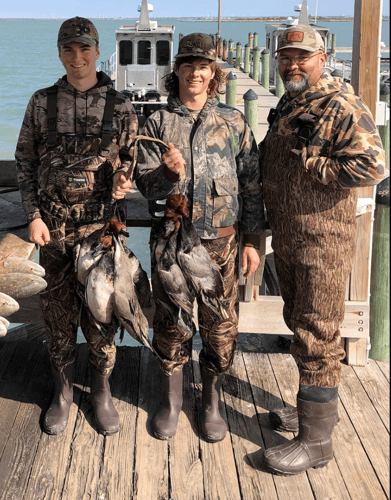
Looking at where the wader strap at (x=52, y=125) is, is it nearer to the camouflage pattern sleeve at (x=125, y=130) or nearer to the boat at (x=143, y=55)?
the camouflage pattern sleeve at (x=125, y=130)

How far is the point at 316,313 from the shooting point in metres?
3.89

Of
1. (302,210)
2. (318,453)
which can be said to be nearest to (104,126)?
(302,210)

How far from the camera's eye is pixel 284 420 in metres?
4.38

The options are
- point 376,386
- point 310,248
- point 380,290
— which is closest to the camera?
point 310,248

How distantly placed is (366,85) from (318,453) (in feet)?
8.15

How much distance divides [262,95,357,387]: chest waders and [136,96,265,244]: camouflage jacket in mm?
166

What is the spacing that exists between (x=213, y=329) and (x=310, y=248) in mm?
794

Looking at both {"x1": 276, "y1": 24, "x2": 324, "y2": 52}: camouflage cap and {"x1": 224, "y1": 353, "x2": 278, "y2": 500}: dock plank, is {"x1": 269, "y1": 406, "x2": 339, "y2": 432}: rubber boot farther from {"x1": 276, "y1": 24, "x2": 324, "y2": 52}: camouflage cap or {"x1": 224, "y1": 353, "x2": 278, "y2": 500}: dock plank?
{"x1": 276, "y1": 24, "x2": 324, "y2": 52}: camouflage cap

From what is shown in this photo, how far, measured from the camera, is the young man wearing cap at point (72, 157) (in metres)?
3.97

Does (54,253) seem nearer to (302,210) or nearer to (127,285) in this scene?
(127,285)

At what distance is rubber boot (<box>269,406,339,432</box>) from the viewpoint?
437 centimetres

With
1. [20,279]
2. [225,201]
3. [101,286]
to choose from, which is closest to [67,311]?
[101,286]

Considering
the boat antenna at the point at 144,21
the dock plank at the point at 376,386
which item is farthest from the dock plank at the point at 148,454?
the boat antenna at the point at 144,21

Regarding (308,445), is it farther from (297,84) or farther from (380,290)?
(297,84)
